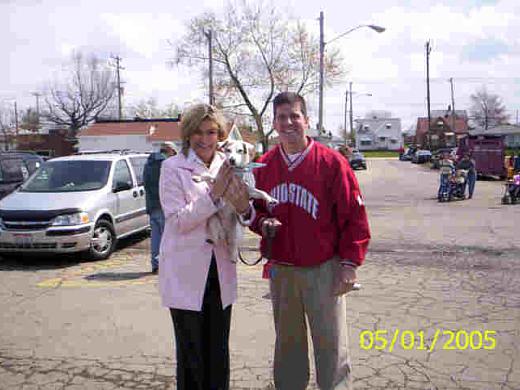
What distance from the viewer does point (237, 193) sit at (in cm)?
279

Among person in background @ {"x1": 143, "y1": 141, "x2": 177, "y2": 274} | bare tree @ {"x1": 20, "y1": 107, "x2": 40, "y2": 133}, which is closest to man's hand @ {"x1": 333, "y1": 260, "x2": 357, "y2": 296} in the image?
person in background @ {"x1": 143, "y1": 141, "x2": 177, "y2": 274}

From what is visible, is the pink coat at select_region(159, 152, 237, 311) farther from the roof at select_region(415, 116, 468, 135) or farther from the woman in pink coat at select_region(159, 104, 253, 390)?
the roof at select_region(415, 116, 468, 135)

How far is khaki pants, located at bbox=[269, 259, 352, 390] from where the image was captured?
117 inches

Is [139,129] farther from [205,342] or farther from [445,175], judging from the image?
[205,342]

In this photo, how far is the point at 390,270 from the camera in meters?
7.25

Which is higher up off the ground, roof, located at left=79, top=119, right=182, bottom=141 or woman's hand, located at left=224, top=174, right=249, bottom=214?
roof, located at left=79, top=119, right=182, bottom=141

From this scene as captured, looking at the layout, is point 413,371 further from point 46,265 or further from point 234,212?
point 46,265

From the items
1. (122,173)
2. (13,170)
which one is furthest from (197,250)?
(13,170)

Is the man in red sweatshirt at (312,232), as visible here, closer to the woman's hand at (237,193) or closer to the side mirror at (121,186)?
the woman's hand at (237,193)

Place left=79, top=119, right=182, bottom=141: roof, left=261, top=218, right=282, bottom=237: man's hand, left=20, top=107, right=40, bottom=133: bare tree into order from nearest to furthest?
left=261, top=218, right=282, bottom=237: man's hand < left=79, top=119, right=182, bottom=141: roof < left=20, top=107, right=40, bottom=133: bare tree

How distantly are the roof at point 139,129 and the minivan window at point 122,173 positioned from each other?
1305 inches

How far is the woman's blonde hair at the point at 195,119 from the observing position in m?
2.93

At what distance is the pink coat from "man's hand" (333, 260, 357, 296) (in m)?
0.67

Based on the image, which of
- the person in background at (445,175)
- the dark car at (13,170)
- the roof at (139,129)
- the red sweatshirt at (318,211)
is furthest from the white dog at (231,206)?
the roof at (139,129)
